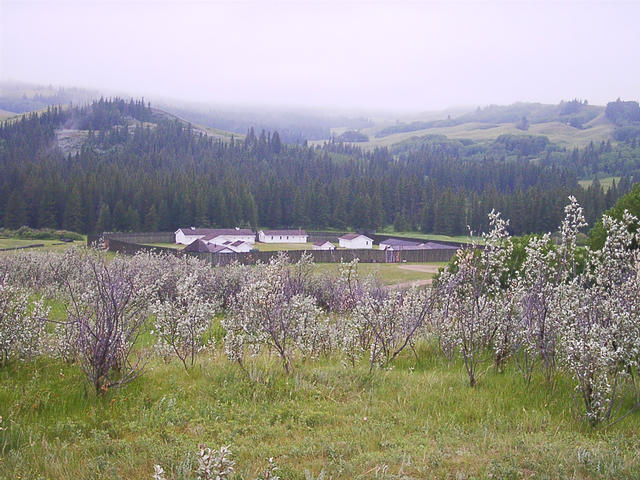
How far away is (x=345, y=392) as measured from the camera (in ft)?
23.1

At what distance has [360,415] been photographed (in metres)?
6.25

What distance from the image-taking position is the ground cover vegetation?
194 inches

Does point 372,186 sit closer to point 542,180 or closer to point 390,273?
point 542,180

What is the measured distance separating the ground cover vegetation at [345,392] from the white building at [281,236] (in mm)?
72055

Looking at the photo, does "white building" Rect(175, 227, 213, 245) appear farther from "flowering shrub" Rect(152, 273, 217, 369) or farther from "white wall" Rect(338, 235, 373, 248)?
"flowering shrub" Rect(152, 273, 217, 369)

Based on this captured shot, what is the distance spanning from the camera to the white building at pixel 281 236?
81.9 meters

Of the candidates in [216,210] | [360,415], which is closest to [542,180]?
[216,210]

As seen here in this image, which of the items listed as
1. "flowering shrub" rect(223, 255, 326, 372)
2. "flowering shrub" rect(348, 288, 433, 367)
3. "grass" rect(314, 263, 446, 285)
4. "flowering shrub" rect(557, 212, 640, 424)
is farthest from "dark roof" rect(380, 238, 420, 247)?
"flowering shrub" rect(557, 212, 640, 424)

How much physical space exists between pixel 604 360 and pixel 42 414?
21.9ft

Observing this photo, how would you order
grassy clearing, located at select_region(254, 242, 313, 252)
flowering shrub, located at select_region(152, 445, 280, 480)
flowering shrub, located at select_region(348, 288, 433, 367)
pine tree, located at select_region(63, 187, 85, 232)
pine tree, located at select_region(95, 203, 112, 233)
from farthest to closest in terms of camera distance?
pine tree, located at select_region(95, 203, 112, 233)
pine tree, located at select_region(63, 187, 85, 232)
grassy clearing, located at select_region(254, 242, 313, 252)
flowering shrub, located at select_region(348, 288, 433, 367)
flowering shrub, located at select_region(152, 445, 280, 480)

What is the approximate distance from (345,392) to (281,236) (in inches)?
2968

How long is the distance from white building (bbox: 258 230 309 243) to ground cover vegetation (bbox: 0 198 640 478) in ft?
236

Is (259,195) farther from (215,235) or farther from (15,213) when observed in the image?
(15,213)

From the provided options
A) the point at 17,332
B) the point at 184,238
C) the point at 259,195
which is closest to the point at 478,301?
the point at 17,332
